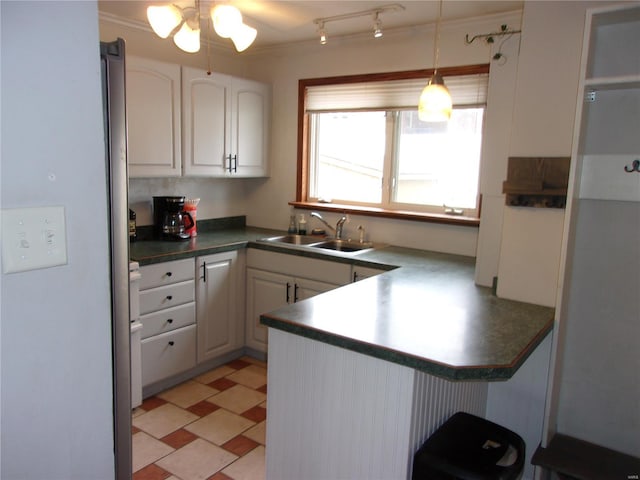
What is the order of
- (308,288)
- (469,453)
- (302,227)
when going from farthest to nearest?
(302,227), (308,288), (469,453)

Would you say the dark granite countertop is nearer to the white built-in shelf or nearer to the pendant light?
the pendant light

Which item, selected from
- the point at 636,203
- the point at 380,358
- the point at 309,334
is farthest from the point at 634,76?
the point at 309,334

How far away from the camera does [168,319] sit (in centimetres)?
300

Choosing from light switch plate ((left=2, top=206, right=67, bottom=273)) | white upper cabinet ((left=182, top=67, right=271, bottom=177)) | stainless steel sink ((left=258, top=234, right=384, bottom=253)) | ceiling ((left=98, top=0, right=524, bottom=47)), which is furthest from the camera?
stainless steel sink ((left=258, top=234, right=384, bottom=253))

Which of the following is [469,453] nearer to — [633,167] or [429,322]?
[429,322]

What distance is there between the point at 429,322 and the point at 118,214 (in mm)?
1138

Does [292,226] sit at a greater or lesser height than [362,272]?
greater

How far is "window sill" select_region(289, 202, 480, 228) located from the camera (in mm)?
3139

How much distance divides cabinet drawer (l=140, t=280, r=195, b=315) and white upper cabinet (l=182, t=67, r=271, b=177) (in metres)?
0.81

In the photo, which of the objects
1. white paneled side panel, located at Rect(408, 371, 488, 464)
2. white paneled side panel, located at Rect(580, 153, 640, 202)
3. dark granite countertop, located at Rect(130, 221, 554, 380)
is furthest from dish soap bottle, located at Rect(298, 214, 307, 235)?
white paneled side panel, located at Rect(580, 153, 640, 202)

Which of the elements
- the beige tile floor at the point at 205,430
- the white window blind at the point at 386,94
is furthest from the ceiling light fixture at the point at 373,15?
the beige tile floor at the point at 205,430

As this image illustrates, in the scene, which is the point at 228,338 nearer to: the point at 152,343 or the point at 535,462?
the point at 152,343

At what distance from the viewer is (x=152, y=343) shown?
9.55 feet

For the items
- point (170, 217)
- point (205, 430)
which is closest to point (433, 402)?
point (205, 430)
